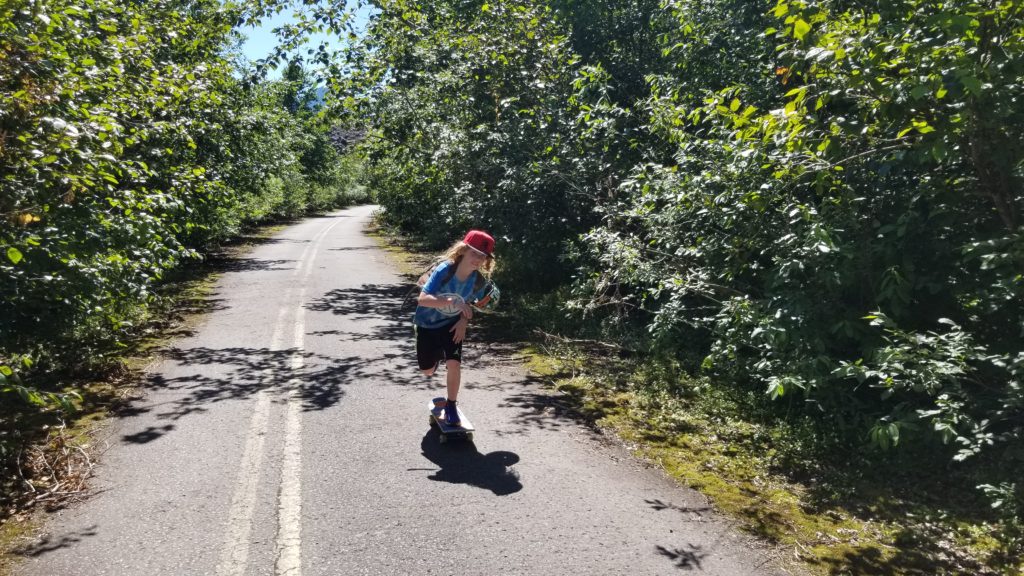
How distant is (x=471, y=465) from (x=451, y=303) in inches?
52.5

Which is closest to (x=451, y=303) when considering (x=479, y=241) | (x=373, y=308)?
(x=479, y=241)

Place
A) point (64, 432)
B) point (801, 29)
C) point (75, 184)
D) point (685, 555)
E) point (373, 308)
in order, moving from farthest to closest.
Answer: point (373, 308), point (64, 432), point (75, 184), point (801, 29), point (685, 555)

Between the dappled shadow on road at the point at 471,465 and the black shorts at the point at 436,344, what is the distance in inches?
29.2

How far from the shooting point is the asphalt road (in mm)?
4219

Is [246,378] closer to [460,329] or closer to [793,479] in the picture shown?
[460,329]

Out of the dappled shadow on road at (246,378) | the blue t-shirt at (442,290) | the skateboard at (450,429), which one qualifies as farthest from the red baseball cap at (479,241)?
the dappled shadow on road at (246,378)

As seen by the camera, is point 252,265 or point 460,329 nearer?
point 460,329

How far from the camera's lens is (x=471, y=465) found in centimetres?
568

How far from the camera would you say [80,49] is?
287 inches

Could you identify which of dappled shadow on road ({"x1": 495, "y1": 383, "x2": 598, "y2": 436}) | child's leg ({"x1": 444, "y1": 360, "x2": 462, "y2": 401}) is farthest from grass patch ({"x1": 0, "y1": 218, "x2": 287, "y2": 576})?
dappled shadow on road ({"x1": 495, "y1": 383, "x2": 598, "y2": 436})

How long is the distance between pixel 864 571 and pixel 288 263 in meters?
18.5

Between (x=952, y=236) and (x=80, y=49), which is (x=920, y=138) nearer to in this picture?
(x=952, y=236)

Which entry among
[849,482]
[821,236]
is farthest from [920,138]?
[849,482]

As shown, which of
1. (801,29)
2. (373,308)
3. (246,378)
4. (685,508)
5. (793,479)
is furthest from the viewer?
(373,308)
